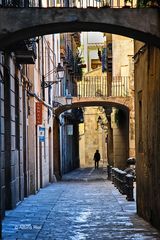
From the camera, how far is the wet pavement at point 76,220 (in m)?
12.1

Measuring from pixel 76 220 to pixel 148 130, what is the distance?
2844mm

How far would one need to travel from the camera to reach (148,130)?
13.8 metres

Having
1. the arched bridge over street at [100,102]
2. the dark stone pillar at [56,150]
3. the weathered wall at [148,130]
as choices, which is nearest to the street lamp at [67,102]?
the arched bridge over street at [100,102]

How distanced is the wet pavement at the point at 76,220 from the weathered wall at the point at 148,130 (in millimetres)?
523

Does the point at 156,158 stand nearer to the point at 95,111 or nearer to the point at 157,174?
the point at 157,174

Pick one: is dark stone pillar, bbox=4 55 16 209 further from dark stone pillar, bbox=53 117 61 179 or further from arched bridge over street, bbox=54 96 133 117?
dark stone pillar, bbox=53 117 61 179

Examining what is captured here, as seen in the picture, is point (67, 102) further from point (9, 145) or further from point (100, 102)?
point (9, 145)

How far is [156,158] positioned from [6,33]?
161 inches

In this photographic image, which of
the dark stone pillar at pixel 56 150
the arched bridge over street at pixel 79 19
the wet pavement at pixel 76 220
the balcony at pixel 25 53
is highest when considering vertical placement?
the balcony at pixel 25 53

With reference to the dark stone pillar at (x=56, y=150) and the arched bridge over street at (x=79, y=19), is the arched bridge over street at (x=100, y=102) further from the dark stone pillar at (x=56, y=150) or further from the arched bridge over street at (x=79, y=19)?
the arched bridge over street at (x=79, y=19)

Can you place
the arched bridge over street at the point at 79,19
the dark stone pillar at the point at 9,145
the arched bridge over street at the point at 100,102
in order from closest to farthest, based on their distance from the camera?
the arched bridge over street at the point at 79,19
the dark stone pillar at the point at 9,145
the arched bridge over street at the point at 100,102

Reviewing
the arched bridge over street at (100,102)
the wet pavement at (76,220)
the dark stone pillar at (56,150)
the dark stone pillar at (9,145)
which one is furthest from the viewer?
the dark stone pillar at (56,150)

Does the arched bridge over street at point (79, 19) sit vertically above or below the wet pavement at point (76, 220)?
above

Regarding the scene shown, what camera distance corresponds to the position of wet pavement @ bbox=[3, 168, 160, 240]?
12.1m
